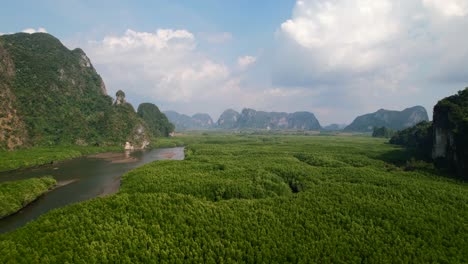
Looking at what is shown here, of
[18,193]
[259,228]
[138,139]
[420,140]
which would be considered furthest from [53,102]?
[420,140]

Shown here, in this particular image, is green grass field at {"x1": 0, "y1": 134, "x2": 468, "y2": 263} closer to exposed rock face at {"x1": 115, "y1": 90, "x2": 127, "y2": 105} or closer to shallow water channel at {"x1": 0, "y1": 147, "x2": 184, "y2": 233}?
shallow water channel at {"x1": 0, "y1": 147, "x2": 184, "y2": 233}

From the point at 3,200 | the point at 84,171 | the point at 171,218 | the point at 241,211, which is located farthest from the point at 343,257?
the point at 84,171

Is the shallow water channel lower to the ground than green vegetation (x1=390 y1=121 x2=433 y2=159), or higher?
lower

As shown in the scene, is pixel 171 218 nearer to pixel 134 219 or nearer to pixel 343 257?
pixel 134 219

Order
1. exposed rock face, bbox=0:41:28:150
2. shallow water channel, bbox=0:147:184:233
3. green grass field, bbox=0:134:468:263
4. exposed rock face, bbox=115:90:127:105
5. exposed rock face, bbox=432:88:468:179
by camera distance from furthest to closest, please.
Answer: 1. exposed rock face, bbox=115:90:127:105
2. exposed rock face, bbox=0:41:28:150
3. exposed rock face, bbox=432:88:468:179
4. shallow water channel, bbox=0:147:184:233
5. green grass field, bbox=0:134:468:263

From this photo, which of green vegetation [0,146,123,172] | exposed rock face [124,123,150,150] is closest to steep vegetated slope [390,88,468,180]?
green vegetation [0,146,123,172]

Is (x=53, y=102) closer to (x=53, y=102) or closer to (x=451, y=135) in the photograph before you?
(x=53, y=102)

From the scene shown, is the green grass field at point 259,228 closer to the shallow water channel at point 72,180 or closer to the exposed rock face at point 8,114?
the shallow water channel at point 72,180
